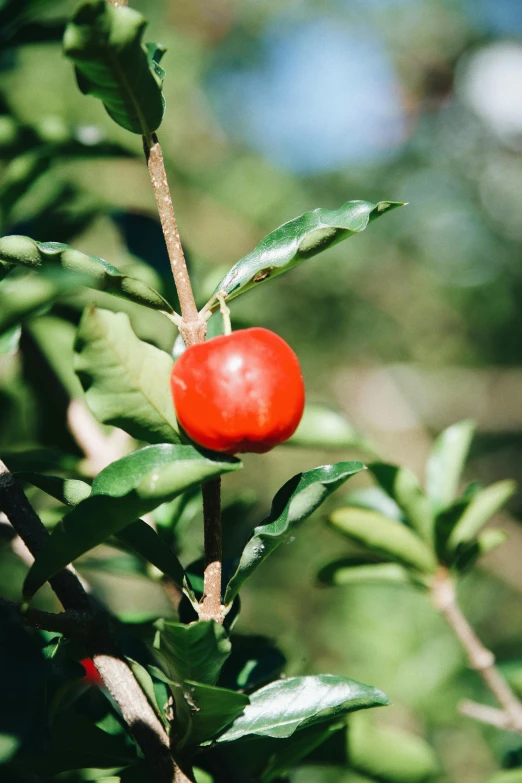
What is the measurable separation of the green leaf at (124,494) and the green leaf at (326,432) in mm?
352

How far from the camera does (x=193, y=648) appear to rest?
46cm

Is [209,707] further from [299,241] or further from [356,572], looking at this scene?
[356,572]

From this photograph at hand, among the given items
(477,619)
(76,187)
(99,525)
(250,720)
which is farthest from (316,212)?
(477,619)

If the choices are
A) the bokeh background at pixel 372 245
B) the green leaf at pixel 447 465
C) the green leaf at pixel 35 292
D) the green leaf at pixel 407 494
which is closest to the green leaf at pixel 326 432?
the green leaf at pixel 407 494

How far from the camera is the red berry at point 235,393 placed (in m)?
0.45

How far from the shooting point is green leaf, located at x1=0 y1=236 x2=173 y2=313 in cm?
48

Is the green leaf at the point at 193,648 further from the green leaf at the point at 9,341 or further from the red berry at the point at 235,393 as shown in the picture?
the green leaf at the point at 9,341

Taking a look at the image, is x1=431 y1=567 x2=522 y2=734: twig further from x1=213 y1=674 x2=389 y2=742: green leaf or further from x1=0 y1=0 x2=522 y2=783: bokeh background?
x1=0 y1=0 x2=522 y2=783: bokeh background

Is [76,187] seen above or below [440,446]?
above

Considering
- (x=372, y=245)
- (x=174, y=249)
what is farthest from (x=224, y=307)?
(x=372, y=245)

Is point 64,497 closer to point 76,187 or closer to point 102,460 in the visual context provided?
point 102,460

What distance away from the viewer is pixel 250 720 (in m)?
0.54

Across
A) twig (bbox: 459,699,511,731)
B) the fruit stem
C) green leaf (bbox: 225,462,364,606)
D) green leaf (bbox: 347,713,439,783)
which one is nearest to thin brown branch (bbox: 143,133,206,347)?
the fruit stem

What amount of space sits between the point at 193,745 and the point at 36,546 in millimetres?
203
